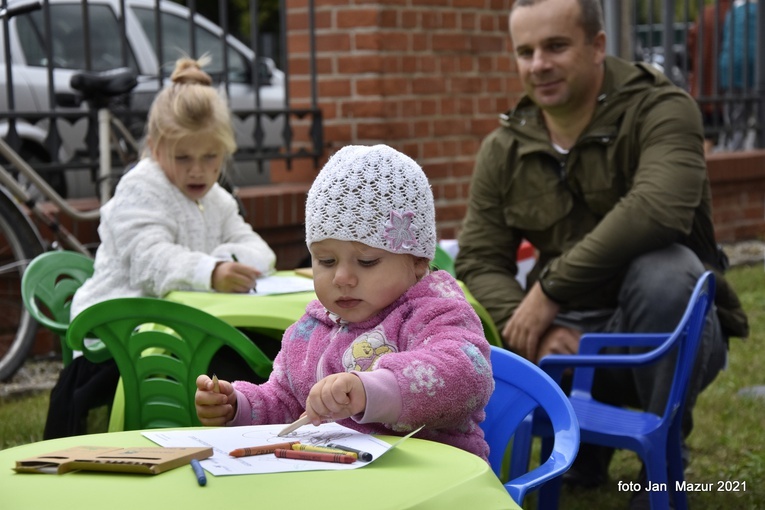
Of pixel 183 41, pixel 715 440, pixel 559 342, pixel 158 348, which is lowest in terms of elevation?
pixel 715 440

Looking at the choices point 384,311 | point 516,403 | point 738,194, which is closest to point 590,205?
point 516,403

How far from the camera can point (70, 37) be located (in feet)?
23.0

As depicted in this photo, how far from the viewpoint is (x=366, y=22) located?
6070mm

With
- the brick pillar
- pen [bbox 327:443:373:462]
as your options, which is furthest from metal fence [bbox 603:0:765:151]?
pen [bbox 327:443:373:462]

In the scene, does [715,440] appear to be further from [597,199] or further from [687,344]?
[687,344]

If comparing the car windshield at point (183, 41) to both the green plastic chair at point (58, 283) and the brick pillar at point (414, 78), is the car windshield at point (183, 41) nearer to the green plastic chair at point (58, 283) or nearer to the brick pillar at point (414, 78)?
the brick pillar at point (414, 78)

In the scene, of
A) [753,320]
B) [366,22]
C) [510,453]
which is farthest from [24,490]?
[753,320]

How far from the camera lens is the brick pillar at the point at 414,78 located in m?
6.12

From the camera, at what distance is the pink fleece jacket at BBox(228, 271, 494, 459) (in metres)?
1.95

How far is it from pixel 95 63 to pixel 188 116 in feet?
13.5

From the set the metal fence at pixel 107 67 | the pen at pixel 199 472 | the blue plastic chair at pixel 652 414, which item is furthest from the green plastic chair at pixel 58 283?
the pen at pixel 199 472

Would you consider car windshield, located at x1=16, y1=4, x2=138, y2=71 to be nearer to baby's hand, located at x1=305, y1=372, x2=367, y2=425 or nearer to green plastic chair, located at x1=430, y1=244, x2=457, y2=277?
green plastic chair, located at x1=430, y1=244, x2=457, y2=277

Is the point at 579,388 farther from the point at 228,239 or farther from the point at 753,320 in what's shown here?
the point at 753,320

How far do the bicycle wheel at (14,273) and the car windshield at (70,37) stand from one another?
5.48 ft
